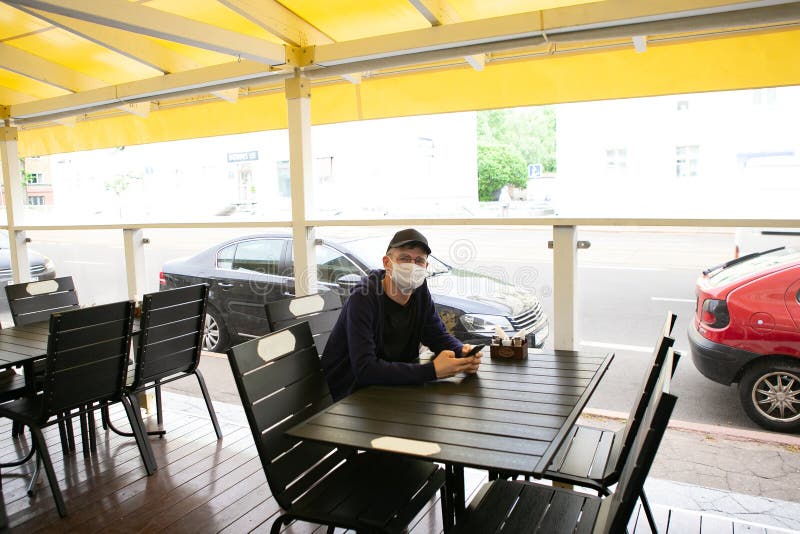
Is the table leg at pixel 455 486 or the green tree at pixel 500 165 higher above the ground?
the green tree at pixel 500 165

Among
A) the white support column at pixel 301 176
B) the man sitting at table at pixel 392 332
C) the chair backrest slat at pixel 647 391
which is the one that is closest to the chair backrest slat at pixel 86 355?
the man sitting at table at pixel 392 332

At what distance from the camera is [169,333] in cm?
324

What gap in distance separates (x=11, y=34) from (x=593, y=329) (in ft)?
16.9

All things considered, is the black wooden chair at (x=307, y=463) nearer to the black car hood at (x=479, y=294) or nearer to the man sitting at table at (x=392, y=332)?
the man sitting at table at (x=392, y=332)

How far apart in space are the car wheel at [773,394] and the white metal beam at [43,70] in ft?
17.6

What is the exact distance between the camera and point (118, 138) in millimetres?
5281

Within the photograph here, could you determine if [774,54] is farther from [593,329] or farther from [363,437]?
[363,437]

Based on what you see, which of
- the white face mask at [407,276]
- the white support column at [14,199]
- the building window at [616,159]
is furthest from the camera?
the building window at [616,159]

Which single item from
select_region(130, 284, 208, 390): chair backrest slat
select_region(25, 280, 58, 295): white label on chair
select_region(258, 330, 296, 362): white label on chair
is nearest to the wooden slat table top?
select_region(258, 330, 296, 362): white label on chair

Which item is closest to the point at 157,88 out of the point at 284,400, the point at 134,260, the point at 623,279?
the point at 134,260

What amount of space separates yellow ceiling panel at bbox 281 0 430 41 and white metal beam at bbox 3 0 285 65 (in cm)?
32

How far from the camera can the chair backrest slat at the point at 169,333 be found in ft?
10.2

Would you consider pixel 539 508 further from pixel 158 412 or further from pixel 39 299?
pixel 39 299

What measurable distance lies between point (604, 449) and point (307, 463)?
1149 mm
